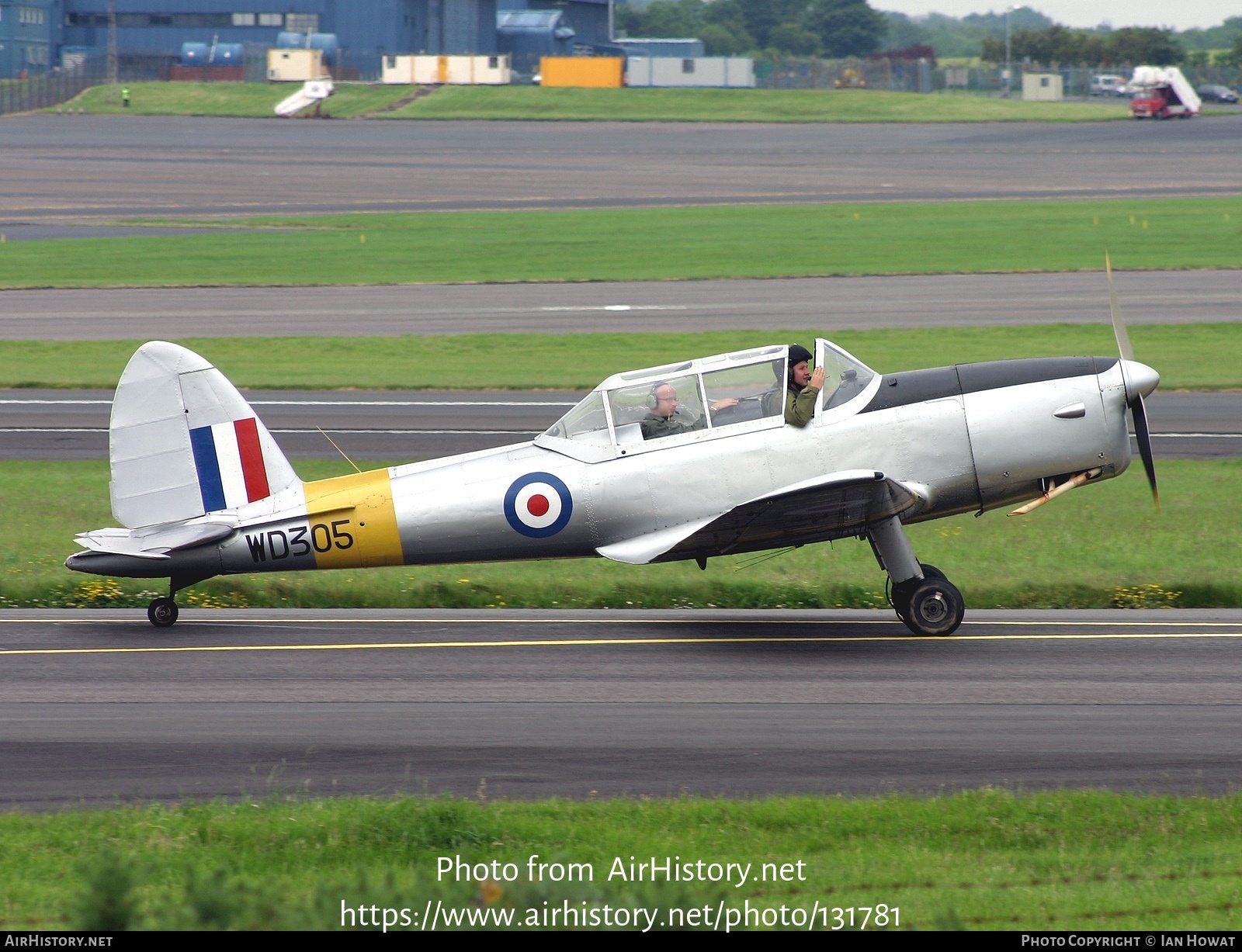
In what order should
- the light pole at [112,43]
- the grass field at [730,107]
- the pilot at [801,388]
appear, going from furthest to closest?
the light pole at [112,43] → the grass field at [730,107] → the pilot at [801,388]

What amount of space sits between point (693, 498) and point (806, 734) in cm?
322

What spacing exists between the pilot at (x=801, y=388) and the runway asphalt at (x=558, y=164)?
1985 inches

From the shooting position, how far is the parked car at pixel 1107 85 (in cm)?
12594

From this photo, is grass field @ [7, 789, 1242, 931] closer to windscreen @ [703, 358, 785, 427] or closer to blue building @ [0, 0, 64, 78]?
windscreen @ [703, 358, 785, 427]

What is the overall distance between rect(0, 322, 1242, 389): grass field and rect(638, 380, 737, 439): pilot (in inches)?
593

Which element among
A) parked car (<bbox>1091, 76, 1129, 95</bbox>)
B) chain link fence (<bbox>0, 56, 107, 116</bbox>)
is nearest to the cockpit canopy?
chain link fence (<bbox>0, 56, 107, 116</bbox>)

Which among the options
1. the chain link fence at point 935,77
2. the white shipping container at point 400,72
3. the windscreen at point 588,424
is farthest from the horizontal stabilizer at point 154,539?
the chain link fence at point 935,77

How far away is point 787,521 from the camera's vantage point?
12.8 m

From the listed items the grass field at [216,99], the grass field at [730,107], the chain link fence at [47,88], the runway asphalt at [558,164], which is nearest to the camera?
the runway asphalt at [558,164]

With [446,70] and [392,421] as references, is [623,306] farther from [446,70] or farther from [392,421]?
[446,70]

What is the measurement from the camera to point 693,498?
12.9 meters

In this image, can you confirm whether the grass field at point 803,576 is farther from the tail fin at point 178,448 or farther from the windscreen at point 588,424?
the windscreen at point 588,424

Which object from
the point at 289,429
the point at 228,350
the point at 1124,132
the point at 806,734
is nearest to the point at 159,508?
the point at 806,734

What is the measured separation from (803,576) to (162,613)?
7059mm
